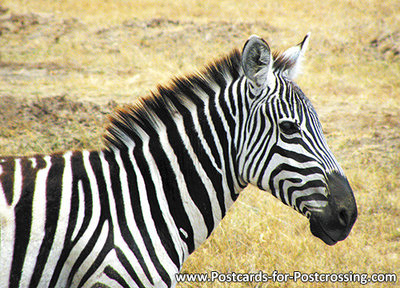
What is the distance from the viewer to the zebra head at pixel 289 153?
8.27ft

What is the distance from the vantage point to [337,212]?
8.21ft

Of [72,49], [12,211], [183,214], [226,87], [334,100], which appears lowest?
[334,100]

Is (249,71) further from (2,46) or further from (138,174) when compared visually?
(2,46)

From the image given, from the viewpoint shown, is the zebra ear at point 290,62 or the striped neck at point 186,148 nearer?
the striped neck at point 186,148

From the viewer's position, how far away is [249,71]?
2639 mm

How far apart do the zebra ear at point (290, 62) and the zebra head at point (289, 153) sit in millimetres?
159

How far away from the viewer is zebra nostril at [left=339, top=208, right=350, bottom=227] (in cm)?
251

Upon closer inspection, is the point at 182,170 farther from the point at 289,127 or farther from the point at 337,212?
the point at 337,212

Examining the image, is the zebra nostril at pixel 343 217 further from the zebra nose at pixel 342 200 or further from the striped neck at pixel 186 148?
the striped neck at pixel 186 148

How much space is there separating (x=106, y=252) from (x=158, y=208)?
0.41m

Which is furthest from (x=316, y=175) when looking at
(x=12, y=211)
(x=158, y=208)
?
(x=12, y=211)

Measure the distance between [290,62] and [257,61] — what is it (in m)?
0.36

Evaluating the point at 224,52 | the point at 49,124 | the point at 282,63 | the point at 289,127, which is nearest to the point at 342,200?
the point at 289,127

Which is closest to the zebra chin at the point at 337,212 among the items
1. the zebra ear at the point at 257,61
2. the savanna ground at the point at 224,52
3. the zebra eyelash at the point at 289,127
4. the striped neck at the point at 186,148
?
the zebra eyelash at the point at 289,127
